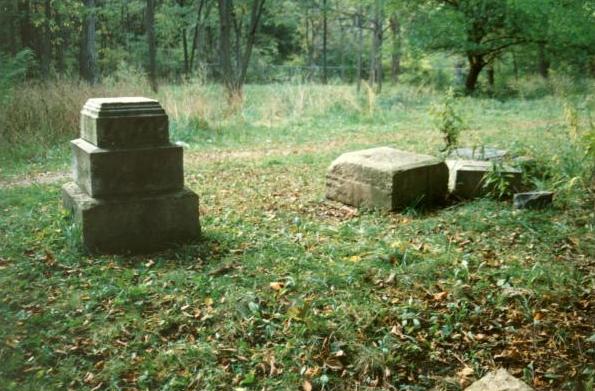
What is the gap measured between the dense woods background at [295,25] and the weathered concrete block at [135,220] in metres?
7.51

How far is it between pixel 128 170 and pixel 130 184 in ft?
0.38

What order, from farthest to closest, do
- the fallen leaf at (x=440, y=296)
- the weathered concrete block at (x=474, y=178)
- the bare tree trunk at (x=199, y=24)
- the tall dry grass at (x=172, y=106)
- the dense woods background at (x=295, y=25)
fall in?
the bare tree trunk at (x=199, y=24)
the dense woods background at (x=295, y=25)
the tall dry grass at (x=172, y=106)
the weathered concrete block at (x=474, y=178)
the fallen leaf at (x=440, y=296)

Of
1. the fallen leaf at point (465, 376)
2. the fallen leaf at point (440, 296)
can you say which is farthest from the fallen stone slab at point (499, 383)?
the fallen leaf at point (440, 296)

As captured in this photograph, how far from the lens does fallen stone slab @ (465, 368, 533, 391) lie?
2.73 metres

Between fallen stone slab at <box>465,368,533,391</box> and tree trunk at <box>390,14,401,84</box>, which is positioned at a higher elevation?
tree trunk at <box>390,14,401,84</box>

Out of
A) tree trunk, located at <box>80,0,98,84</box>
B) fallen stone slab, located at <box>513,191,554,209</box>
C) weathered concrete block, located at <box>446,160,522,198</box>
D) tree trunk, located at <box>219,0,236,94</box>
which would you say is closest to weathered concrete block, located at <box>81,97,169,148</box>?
weathered concrete block, located at <box>446,160,522,198</box>

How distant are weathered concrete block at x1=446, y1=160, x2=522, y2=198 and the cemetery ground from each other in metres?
0.20

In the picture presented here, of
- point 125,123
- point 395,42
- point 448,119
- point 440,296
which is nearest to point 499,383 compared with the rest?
point 440,296

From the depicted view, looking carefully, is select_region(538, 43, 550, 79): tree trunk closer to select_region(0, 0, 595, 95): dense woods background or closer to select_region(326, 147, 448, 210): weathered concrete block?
select_region(0, 0, 595, 95): dense woods background

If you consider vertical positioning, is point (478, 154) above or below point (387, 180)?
above

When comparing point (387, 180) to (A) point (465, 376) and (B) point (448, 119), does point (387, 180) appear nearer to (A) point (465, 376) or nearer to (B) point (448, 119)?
(B) point (448, 119)

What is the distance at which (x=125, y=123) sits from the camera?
4465 mm

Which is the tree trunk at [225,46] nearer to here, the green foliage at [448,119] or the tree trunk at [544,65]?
the green foliage at [448,119]

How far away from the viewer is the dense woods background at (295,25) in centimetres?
1496
